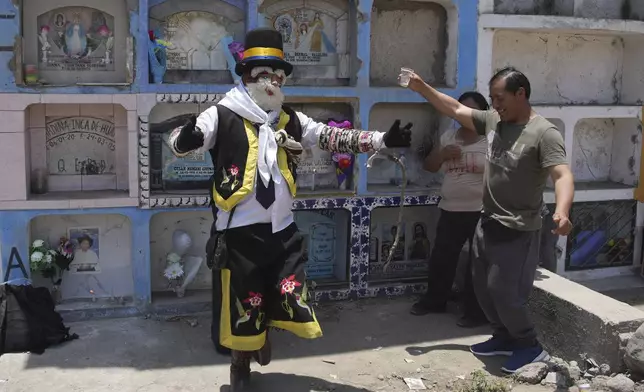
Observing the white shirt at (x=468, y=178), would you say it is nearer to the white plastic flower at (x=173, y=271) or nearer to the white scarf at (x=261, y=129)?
the white scarf at (x=261, y=129)

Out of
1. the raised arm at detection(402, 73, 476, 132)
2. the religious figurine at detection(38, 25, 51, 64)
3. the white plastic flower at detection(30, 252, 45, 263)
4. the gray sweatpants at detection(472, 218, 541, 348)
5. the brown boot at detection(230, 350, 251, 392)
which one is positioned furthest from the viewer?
the religious figurine at detection(38, 25, 51, 64)

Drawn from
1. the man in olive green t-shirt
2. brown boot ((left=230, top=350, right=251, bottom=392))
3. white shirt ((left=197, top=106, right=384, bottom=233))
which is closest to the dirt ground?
brown boot ((left=230, top=350, right=251, bottom=392))

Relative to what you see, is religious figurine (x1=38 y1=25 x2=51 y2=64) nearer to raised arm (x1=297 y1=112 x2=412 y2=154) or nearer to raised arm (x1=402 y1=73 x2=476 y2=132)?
raised arm (x1=297 y1=112 x2=412 y2=154)

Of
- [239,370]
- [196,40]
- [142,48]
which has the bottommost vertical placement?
[239,370]

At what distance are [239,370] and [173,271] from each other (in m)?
1.42

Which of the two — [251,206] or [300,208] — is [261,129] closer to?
[251,206]

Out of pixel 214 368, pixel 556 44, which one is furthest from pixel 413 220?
pixel 214 368

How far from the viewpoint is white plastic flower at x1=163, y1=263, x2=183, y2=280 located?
4.81 meters

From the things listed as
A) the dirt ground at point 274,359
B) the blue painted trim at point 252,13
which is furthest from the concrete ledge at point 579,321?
the blue painted trim at point 252,13

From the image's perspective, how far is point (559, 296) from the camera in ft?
13.9

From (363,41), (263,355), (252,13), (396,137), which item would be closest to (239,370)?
(263,355)

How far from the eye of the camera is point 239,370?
3.59 m

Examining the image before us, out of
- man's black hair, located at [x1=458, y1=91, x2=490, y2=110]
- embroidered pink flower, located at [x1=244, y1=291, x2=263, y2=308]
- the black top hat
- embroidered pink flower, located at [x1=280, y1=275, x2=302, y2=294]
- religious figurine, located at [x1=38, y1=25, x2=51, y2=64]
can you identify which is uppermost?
religious figurine, located at [x1=38, y1=25, x2=51, y2=64]

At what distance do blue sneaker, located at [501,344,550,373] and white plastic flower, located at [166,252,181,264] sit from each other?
2.29 m
